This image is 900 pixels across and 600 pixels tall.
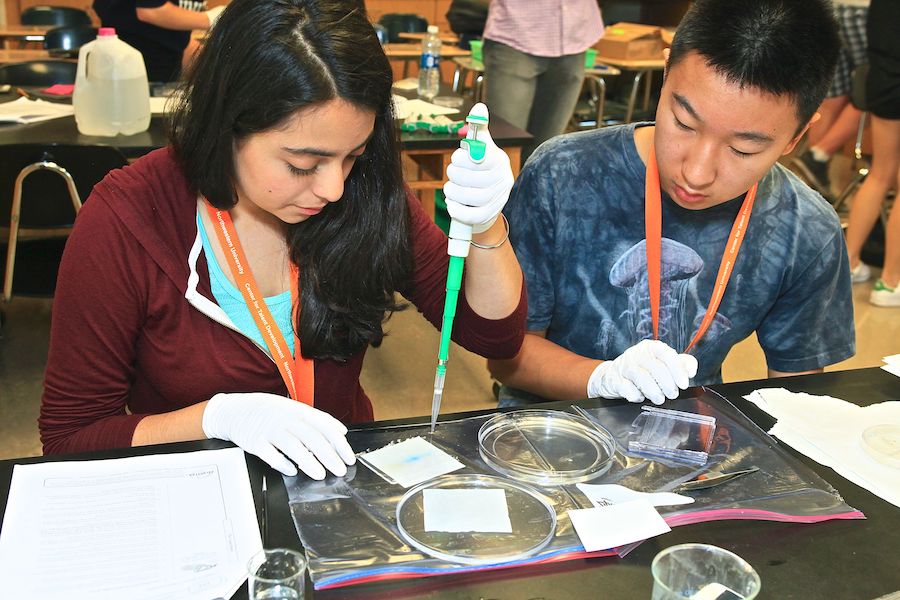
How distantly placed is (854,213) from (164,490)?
3.47m

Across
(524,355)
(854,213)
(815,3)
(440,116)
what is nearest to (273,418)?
(524,355)

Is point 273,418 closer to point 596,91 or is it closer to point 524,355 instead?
point 524,355

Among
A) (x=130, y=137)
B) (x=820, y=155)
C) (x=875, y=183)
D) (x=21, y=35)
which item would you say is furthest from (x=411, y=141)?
(x=21, y=35)

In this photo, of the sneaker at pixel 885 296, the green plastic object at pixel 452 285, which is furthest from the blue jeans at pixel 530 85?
the green plastic object at pixel 452 285

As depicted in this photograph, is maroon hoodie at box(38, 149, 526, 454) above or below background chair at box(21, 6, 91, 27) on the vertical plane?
above

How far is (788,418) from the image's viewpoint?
121 centimetres

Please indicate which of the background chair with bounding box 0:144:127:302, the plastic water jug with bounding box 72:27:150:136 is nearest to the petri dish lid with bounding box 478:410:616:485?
the background chair with bounding box 0:144:127:302

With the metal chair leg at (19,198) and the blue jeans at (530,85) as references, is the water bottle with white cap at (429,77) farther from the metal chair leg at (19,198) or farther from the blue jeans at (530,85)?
the metal chair leg at (19,198)

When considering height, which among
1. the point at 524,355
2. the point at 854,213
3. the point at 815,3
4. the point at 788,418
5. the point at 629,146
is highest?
the point at 815,3

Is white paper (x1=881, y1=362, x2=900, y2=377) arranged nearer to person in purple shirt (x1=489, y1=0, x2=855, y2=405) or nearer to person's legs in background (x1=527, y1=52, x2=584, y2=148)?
person in purple shirt (x1=489, y1=0, x2=855, y2=405)

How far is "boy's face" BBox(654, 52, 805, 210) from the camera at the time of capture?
129 centimetres

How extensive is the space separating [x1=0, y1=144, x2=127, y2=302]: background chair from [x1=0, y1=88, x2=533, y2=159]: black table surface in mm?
66

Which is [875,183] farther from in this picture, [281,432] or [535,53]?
[281,432]

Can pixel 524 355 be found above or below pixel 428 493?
below
